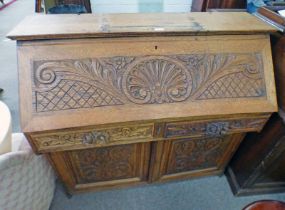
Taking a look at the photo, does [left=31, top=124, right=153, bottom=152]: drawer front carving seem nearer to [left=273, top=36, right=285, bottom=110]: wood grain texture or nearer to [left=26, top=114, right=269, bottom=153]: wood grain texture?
[left=26, top=114, right=269, bottom=153]: wood grain texture

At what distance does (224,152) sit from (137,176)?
54 cm

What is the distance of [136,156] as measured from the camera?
1.06 metres

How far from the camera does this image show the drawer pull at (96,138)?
31.3 inches

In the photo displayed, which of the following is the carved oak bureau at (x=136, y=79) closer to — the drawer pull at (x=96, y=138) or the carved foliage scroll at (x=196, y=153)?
the drawer pull at (x=96, y=138)

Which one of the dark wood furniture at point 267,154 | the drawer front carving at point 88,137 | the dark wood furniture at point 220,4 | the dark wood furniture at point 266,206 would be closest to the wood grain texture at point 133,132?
the drawer front carving at point 88,137

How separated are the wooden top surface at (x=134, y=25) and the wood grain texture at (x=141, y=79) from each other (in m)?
0.03

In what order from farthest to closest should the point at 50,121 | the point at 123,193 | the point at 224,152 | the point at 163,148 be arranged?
the point at 123,193, the point at 224,152, the point at 163,148, the point at 50,121

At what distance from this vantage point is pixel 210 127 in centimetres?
88

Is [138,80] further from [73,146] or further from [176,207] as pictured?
[176,207]

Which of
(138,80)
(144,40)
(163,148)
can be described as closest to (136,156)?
(163,148)

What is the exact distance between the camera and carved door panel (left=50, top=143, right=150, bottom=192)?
0.98 metres

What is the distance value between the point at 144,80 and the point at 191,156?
582 millimetres

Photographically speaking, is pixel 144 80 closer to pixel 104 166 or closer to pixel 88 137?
pixel 88 137

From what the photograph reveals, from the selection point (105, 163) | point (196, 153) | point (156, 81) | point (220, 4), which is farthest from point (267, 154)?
point (220, 4)
